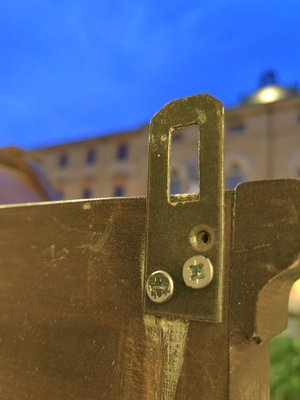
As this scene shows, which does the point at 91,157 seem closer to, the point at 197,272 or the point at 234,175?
the point at 234,175

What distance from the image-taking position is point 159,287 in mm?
420

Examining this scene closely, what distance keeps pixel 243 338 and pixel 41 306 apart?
0.94ft

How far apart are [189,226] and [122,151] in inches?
217

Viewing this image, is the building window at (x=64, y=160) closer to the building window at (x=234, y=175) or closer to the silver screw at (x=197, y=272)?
the building window at (x=234, y=175)

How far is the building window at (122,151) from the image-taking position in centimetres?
577

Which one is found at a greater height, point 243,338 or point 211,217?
point 211,217

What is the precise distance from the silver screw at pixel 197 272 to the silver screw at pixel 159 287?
0.02 m

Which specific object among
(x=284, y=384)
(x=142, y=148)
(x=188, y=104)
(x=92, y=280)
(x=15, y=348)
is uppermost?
(x=142, y=148)

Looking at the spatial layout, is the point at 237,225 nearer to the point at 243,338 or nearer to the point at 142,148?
the point at 243,338

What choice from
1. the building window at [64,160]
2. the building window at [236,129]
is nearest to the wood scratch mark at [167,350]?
the building window at [236,129]

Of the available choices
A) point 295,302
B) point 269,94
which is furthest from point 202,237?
point 269,94

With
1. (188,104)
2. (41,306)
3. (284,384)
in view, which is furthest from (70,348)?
(284,384)

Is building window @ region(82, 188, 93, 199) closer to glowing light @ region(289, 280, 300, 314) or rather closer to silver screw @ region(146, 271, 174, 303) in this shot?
glowing light @ region(289, 280, 300, 314)

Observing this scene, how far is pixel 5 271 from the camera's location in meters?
0.58
